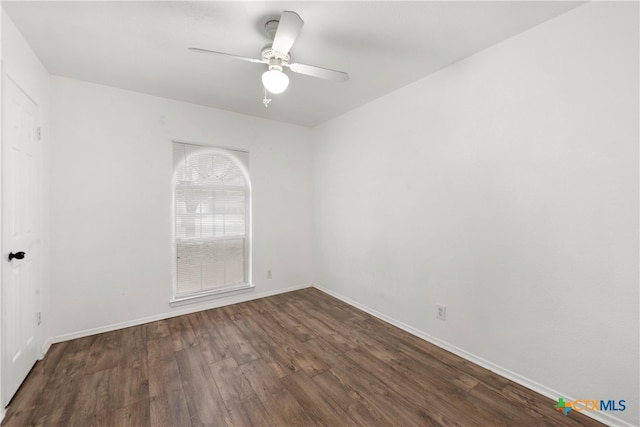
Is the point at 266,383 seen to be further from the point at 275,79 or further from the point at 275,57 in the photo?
the point at 275,57

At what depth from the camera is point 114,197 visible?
2807 millimetres

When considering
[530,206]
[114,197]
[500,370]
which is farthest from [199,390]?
[530,206]

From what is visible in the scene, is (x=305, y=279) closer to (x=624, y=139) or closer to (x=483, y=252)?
(x=483, y=252)

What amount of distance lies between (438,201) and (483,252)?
0.59 metres

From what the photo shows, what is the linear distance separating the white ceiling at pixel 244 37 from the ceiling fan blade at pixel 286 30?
0.24 metres

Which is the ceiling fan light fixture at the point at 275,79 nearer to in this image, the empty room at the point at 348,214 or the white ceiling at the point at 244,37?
the empty room at the point at 348,214

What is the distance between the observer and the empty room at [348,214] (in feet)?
5.36

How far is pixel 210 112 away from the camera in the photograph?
335 cm

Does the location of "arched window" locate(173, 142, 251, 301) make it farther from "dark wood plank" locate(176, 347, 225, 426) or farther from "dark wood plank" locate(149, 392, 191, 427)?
"dark wood plank" locate(149, 392, 191, 427)

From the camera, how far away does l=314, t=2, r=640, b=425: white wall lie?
5.11 ft

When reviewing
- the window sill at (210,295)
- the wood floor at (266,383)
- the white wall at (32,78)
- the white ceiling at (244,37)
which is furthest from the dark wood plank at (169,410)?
the white ceiling at (244,37)

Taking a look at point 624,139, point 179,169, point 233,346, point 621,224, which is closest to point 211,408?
point 233,346

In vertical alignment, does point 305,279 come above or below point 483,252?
below

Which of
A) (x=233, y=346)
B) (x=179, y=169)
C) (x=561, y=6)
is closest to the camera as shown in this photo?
(x=561, y=6)
